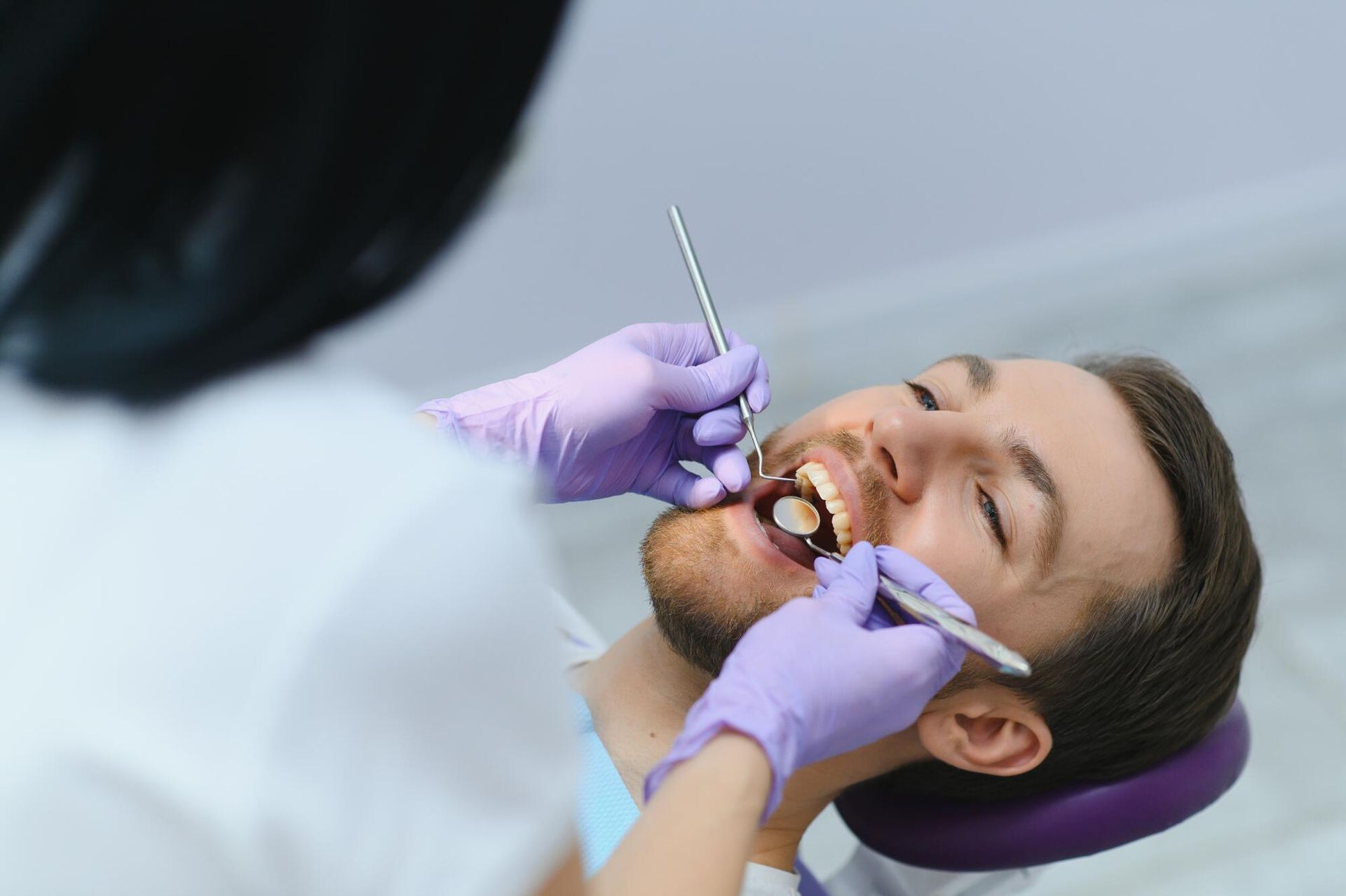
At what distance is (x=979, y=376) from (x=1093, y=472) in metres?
0.18

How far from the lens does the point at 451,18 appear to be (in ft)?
1.91

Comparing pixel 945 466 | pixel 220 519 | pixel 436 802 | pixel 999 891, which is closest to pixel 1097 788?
pixel 999 891

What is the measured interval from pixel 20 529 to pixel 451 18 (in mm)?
333

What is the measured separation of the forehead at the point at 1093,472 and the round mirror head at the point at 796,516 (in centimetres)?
22

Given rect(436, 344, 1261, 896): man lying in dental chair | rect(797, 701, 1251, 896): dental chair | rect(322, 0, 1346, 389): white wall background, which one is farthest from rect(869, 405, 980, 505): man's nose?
rect(322, 0, 1346, 389): white wall background

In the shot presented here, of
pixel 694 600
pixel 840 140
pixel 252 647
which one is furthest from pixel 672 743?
pixel 840 140

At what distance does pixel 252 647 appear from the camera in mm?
573

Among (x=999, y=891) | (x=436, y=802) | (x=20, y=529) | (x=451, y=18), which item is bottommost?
(x=999, y=891)

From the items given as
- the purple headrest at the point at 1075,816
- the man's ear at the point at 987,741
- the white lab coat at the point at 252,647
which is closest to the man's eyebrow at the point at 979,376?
the man's ear at the point at 987,741

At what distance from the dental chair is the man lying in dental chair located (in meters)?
0.03

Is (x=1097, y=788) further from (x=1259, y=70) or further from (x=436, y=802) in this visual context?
(x=1259, y=70)

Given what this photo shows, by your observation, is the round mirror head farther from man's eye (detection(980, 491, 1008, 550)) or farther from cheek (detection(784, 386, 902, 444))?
man's eye (detection(980, 491, 1008, 550))

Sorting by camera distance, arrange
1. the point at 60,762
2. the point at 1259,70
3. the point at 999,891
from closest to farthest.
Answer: the point at 60,762, the point at 999,891, the point at 1259,70

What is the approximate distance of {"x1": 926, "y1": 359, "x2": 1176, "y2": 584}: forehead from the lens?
1.30 m
